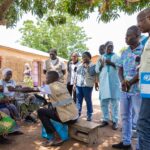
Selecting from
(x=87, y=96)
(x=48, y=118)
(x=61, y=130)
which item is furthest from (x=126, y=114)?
(x=87, y=96)

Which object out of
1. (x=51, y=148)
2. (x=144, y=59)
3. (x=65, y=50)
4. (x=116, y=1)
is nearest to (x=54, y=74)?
(x=51, y=148)

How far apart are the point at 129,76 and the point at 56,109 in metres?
1.47

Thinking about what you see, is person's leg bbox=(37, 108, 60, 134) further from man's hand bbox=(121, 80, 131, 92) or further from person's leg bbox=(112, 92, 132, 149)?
man's hand bbox=(121, 80, 131, 92)

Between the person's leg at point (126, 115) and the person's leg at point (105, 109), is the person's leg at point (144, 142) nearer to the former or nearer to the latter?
the person's leg at point (126, 115)

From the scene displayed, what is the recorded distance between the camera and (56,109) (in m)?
4.62

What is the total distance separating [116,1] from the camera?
22.4 feet

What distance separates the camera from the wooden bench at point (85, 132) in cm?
456

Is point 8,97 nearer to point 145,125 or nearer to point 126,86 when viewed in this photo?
point 126,86

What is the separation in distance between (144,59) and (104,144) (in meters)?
2.46

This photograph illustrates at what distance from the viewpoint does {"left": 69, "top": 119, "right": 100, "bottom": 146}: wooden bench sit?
15.0ft

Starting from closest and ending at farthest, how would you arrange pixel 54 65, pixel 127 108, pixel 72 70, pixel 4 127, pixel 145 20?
pixel 145 20 → pixel 127 108 → pixel 4 127 → pixel 54 65 → pixel 72 70

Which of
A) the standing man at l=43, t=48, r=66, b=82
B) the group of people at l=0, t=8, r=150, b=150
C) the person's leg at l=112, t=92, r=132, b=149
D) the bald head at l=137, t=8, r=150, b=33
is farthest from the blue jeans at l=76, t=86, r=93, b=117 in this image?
the bald head at l=137, t=8, r=150, b=33

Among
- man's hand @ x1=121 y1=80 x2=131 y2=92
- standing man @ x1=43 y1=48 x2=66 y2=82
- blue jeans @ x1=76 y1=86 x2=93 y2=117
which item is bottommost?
blue jeans @ x1=76 y1=86 x2=93 y2=117

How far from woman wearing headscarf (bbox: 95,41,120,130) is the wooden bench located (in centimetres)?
106
